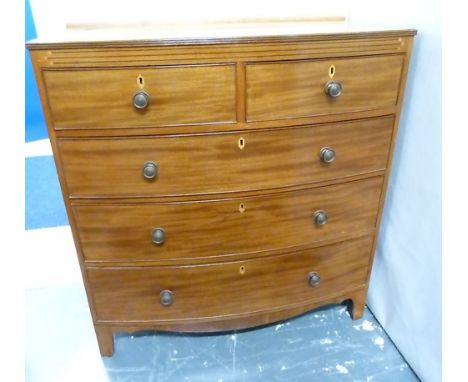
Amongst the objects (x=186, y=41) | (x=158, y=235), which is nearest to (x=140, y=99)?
(x=186, y=41)

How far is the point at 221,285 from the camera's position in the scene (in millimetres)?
1235

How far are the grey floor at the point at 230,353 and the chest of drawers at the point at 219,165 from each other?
0.41ft

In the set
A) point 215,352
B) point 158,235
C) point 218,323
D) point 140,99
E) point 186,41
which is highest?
point 186,41

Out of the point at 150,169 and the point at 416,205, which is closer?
the point at 150,169

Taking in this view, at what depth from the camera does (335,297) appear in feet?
4.59

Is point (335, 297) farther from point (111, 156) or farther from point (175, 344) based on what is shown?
point (111, 156)

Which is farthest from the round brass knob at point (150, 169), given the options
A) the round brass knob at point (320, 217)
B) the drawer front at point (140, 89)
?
the round brass knob at point (320, 217)

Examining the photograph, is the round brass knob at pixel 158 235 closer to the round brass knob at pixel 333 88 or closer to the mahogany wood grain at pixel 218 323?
the mahogany wood grain at pixel 218 323

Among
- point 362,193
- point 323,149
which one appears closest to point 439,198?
point 362,193

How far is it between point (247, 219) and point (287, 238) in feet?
0.53

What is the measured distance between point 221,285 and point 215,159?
0.45 metres

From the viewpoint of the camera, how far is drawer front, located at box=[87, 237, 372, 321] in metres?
1.20

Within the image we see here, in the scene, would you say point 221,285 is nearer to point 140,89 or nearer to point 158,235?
point 158,235

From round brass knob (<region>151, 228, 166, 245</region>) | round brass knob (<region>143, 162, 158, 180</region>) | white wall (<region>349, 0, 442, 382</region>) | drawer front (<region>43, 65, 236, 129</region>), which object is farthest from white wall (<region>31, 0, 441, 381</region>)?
round brass knob (<region>151, 228, 166, 245</region>)
